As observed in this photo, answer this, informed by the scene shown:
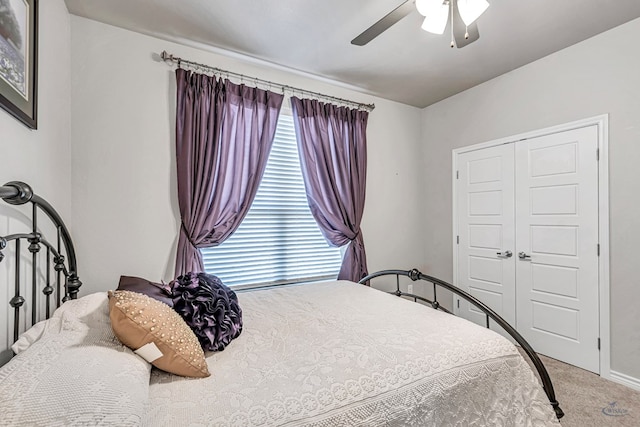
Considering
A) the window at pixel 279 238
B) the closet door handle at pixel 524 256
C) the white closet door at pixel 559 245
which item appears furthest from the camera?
the closet door handle at pixel 524 256

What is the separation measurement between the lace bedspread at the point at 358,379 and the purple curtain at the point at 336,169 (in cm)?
148

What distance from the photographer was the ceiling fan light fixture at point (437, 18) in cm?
162

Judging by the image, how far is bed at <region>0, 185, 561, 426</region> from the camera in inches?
29.9

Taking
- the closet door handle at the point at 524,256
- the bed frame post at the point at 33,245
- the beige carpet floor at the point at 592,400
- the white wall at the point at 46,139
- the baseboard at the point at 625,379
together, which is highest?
the white wall at the point at 46,139

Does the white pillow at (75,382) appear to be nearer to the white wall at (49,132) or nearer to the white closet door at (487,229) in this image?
the white wall at (49,132)

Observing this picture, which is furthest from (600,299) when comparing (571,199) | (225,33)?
(225,33)

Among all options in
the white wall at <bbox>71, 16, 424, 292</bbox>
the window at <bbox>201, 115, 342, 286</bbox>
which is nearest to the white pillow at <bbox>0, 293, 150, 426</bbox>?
the white wall at <bbox>71, 16, 424, 292</bbox>

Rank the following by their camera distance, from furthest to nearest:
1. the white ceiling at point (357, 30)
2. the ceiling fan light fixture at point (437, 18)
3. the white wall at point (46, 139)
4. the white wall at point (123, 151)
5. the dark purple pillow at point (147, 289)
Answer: the white wall at point (123, 151) < the white ceiling at point (357, 30) < the ceiling fan light fixture at point (437, 18) < the dark purple pillow at point (147, 289) < the white wall at point (46, 139)

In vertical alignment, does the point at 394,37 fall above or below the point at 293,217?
above

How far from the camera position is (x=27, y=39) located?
1.38 m

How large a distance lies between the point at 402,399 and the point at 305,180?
2.22 metres

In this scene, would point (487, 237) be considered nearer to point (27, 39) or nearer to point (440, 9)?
point (440, 9)

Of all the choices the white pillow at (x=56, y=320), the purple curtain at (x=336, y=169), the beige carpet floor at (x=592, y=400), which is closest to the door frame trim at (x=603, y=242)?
the beige carpet floor at (x=592, y=400)

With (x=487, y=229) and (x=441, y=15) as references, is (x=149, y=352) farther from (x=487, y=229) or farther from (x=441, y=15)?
(x=487, y=229)
